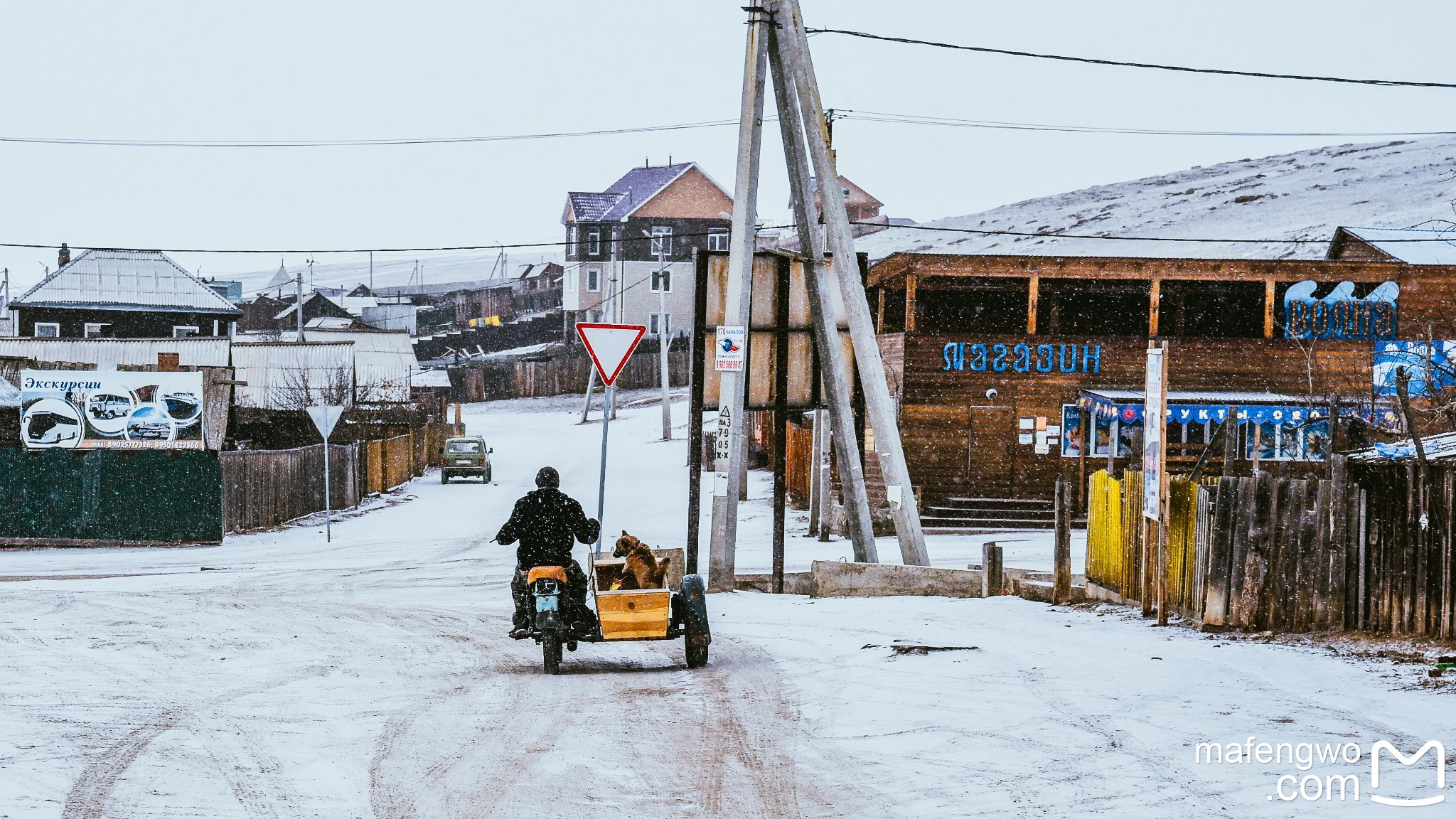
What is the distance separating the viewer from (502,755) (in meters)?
7.94

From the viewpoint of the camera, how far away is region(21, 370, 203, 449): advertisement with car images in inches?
1145

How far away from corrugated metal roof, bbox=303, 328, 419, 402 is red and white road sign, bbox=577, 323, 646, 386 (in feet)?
186

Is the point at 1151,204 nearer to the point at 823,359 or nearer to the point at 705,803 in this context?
the point at 823,359

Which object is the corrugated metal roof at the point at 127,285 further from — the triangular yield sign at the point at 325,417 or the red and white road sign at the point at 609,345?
the red and white road sign at the point at 609,345

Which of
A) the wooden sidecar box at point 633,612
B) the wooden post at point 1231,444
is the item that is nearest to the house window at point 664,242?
the wooden post at point 1231,444

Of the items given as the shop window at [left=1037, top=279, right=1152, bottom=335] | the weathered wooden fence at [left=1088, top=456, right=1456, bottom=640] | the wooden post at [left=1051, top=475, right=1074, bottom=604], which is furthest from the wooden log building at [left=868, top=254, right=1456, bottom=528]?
the weathered wooden fence at [left=1088, top=456, right=1456, bottom=640]

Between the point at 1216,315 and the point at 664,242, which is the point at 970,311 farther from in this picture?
the point at 664,242

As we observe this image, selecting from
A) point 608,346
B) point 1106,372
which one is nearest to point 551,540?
point 608,346

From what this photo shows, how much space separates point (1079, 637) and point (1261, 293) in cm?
3193

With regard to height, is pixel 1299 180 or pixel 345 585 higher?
pixel 1299 180

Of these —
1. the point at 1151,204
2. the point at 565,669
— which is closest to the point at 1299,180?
the point at 1151,204

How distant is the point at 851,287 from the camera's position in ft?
56.0

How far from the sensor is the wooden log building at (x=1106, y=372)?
35.0 meters

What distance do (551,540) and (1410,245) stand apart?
36196 millimetres
